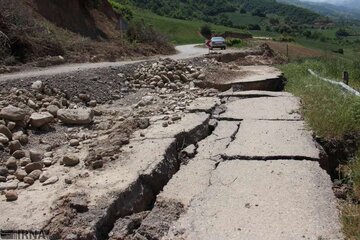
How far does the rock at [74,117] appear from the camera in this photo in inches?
236

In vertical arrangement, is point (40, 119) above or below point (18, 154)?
above

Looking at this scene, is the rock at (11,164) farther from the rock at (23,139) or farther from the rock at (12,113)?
the rock at (12,113)

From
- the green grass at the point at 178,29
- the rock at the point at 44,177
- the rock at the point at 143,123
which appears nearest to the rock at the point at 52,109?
the rock at the point at 143,123

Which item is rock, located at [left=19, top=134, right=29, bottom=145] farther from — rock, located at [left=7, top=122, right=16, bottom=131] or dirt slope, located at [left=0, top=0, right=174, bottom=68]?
dirt slope, located at [left=0, top=0, right=174, bottom=68]

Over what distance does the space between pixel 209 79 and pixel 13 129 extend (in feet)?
18.1

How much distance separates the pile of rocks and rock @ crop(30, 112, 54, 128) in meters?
3.28

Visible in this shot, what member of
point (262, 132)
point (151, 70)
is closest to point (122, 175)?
point (262, 132)

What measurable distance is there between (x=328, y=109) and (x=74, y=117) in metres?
3.76

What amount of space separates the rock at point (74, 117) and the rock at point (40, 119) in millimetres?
215

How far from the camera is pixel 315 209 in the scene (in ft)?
11.1

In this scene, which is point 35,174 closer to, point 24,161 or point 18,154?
point 24,161

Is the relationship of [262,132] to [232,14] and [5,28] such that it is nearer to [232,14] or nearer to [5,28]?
[5,28]

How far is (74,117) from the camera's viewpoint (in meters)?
6.02

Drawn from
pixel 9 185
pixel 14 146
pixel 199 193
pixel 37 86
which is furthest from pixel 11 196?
pixel 37 86
